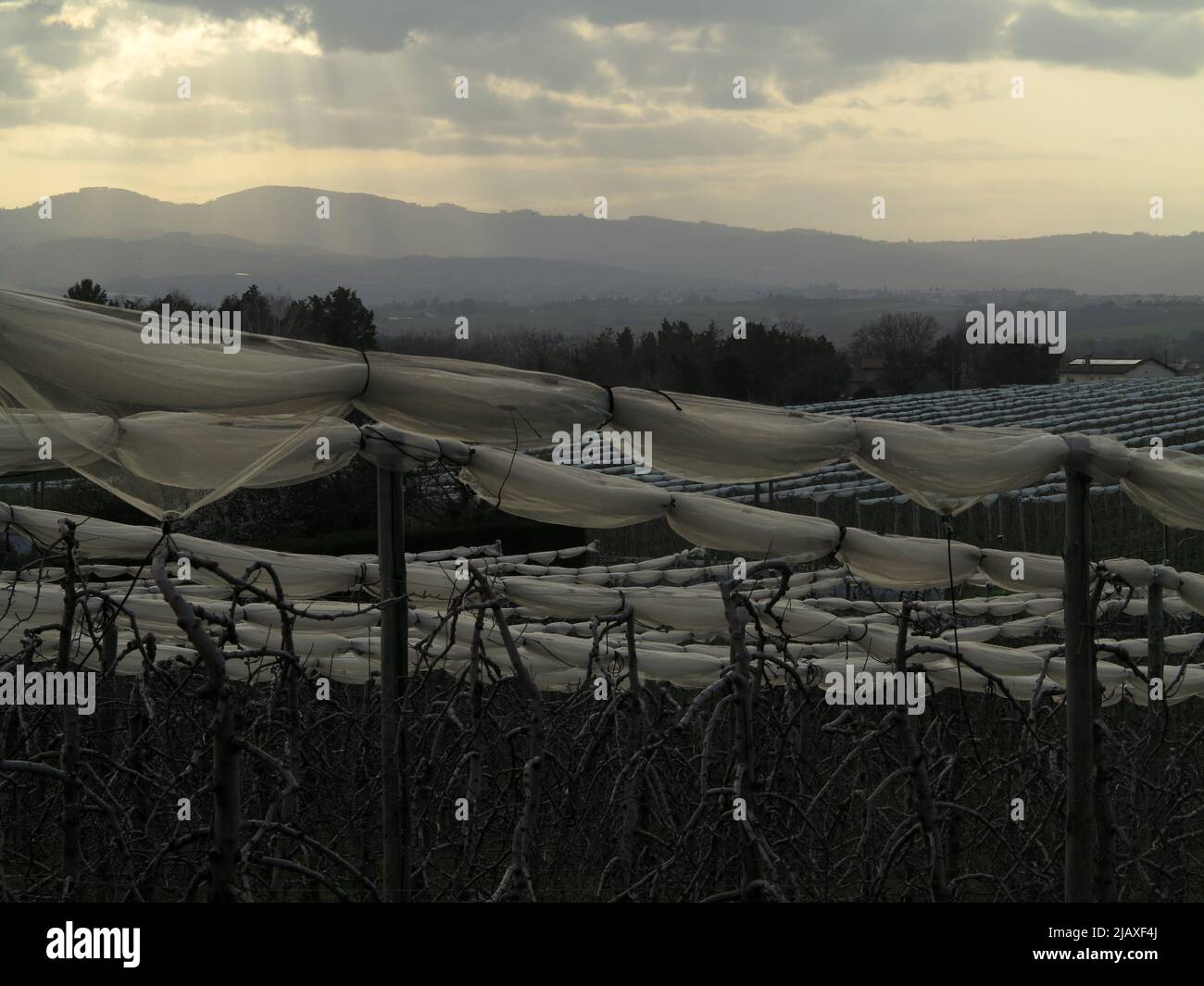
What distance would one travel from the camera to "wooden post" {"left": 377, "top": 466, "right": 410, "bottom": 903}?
16.7ft

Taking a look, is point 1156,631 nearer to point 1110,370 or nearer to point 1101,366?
point 1110,370

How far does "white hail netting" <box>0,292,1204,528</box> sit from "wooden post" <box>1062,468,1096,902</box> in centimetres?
27

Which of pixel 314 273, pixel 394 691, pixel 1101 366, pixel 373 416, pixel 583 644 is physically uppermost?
pixel 314 273

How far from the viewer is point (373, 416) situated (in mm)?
5023

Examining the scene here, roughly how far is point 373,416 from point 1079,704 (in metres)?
3.33

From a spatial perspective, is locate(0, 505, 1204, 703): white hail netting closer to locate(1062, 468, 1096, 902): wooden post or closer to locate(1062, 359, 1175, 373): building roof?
locate(1062, 468, 1096, 902): wooden post

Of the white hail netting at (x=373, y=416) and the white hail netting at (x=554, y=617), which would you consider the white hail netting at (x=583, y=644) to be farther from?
the white hail netting at (x=373, y=416)

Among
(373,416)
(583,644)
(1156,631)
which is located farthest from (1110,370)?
(373,416)

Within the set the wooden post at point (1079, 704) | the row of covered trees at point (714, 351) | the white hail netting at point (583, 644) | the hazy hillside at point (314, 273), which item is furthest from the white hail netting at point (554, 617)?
the hazy hillside at point (314, 273)

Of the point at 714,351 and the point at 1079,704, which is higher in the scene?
the point at 714,351

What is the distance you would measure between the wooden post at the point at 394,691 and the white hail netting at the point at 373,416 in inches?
13.6

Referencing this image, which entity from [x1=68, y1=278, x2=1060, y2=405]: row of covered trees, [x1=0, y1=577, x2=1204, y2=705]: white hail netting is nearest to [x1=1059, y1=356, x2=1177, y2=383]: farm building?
[x1=68, y1=278, x2=1060, y2=405]: row of covered trees

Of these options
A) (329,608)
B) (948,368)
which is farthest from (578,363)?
(948,368)
